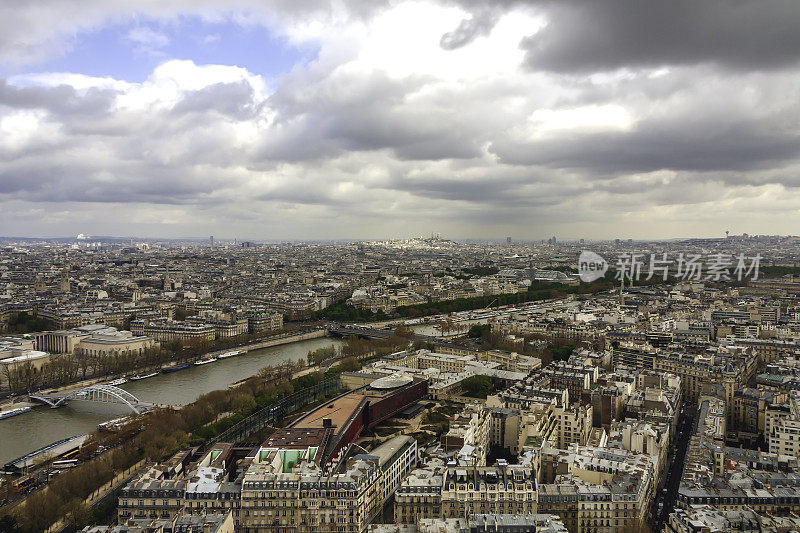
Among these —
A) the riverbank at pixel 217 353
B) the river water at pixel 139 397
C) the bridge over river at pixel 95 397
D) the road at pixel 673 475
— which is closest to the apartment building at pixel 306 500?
the road at pixel 673 475

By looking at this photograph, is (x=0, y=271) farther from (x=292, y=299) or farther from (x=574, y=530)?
(x=574, y=530)

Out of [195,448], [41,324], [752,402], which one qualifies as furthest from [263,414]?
[41,324]

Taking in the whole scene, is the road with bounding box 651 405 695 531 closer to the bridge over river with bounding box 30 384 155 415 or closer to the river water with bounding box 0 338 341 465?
the bridge over river with bounding box 30 384 155 415

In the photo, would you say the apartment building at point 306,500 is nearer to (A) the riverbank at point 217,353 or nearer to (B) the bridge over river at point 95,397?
(B) the bridge over river at point 95,397

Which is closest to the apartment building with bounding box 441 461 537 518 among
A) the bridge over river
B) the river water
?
the river water

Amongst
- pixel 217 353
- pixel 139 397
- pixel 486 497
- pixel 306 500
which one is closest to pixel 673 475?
pixel 486 497
